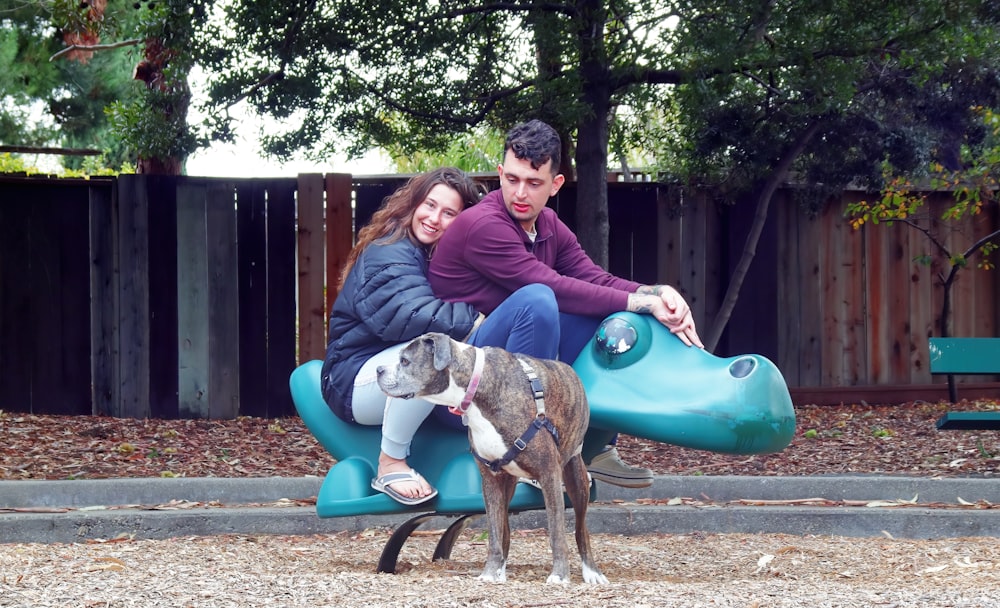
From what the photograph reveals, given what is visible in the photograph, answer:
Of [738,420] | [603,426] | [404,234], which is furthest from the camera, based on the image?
[404,234]

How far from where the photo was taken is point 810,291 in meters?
8.97

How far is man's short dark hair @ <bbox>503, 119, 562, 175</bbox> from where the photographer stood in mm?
3637

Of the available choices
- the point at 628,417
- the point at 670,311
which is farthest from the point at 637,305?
the point at 628,417

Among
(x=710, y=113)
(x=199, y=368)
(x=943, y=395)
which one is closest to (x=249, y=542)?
(x=199, y=368)

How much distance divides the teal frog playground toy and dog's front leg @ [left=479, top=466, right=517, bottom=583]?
134 millimetres

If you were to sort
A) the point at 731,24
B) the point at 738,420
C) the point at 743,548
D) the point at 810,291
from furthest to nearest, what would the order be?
1. the point at 810,291
2. the point at 731,24
3. the point at 743,548
4. the point at 738,420

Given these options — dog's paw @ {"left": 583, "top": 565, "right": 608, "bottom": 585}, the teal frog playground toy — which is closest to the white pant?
the teal frog playground toy

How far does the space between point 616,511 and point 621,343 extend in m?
1.95

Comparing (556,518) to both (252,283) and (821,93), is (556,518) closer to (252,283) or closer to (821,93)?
(821,93)

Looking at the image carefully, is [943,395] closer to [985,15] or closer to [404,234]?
[985,15]

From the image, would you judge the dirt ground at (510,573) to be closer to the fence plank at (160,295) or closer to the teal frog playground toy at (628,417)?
the teal frog playground toy at (628,417)

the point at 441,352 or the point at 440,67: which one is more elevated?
the point at 440,67

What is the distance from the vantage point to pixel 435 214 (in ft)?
12.8

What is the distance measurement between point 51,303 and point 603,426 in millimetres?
5789
